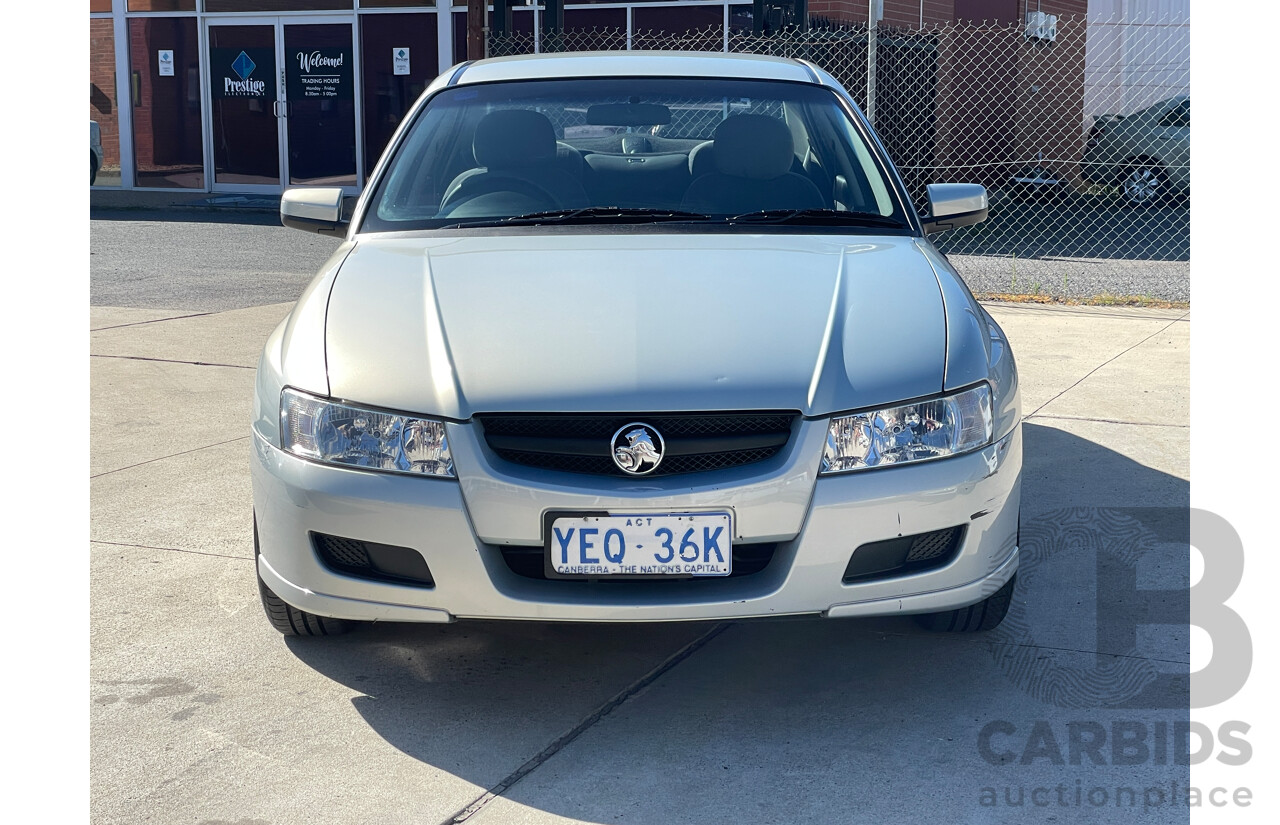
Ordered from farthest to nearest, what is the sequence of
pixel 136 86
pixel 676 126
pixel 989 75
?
pixel 136 86 < pixel 989 75 < pixel 676 126

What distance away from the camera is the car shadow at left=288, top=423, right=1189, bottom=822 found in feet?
8.86

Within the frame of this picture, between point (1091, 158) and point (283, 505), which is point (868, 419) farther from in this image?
point (1091, 158)

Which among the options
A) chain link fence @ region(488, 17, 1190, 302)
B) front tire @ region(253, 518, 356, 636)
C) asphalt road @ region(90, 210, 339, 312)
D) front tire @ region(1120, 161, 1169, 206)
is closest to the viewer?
front tire @ region(253, 518, 356, 636)

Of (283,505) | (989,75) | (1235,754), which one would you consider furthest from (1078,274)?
(283,505)

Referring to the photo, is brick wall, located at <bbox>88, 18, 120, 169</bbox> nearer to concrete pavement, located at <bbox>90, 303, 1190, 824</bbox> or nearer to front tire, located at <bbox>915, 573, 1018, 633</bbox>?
concrete pavement, located at <bbox>90, 303, 1190, 824</bbox>

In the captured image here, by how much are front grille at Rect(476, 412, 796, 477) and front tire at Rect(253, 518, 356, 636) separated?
871 mm

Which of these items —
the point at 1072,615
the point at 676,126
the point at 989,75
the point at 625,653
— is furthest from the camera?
the point at 989,75

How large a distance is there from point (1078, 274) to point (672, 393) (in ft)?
29.5

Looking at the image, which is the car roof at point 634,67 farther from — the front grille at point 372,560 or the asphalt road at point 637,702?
the front grille at point 372,560

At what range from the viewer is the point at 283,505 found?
9.52 feet

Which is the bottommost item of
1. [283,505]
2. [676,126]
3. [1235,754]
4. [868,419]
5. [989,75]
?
[1235,754]

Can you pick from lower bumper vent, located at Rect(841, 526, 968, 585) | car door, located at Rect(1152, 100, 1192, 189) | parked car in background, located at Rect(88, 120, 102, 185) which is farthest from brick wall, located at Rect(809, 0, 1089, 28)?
lower bumper vent, located at Rect(841, 526, 968, 585)

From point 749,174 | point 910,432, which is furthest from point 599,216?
point 910,432

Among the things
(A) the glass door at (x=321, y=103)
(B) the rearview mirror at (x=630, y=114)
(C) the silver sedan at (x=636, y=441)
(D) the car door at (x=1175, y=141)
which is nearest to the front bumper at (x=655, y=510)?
(C) the silver sedan at (x=636, y=441)
